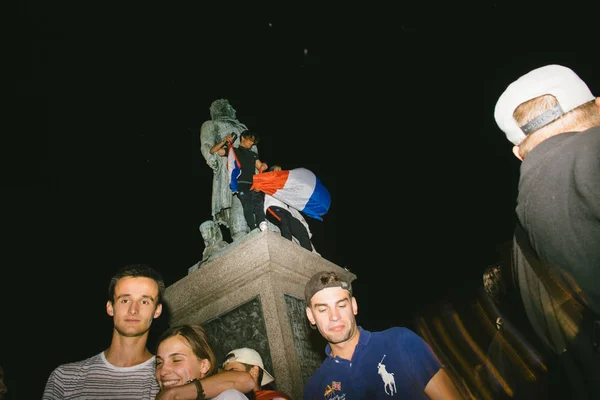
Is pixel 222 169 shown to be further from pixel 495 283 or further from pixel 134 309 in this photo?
pixel 495 283

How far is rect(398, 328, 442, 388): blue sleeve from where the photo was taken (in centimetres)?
183

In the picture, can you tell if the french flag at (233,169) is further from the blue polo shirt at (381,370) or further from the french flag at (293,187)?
the blue polo shirt at (381,370)

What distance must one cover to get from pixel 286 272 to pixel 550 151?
2.49 metres

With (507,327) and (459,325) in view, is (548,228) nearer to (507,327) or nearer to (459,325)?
(507,327)

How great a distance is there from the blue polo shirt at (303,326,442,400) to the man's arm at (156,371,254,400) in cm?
42

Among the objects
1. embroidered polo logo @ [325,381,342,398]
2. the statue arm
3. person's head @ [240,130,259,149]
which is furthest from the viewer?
the statue arm

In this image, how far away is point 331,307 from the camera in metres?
2.17

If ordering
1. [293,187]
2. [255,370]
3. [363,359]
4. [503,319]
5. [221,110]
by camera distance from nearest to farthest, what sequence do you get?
[363,359] < [255,370] < [503,319] < [293,187] < [221,110]

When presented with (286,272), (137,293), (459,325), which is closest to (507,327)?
(286,272)

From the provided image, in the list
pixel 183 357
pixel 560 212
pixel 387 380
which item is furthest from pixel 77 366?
pixel 560 212

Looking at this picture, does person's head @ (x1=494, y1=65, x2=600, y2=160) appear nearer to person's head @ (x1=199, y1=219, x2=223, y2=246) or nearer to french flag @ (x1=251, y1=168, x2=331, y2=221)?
french flag @ (x1=251, y1=168, x2=331, y2=221)

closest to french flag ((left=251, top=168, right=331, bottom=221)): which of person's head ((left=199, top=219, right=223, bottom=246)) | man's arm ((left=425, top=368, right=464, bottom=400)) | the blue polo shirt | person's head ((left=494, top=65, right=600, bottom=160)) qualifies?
person's head ((left=199, top=219, right=223, bottom=246))

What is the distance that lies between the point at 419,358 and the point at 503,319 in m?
1.59

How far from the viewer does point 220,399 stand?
1872 mm
